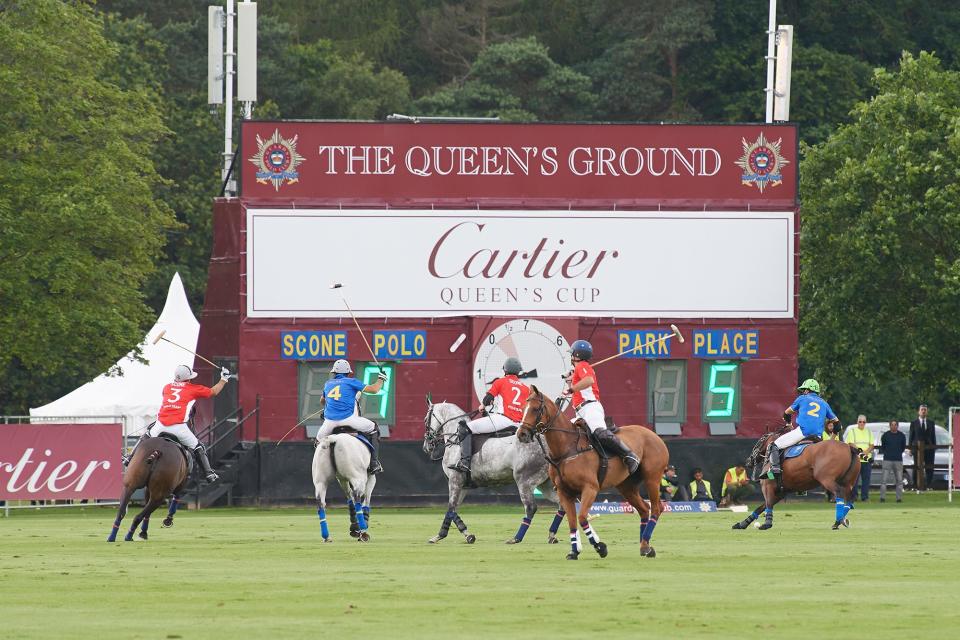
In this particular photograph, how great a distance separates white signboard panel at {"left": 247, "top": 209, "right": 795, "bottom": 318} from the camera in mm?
36250

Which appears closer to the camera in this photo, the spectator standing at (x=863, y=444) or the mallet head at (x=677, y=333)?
the mallet head at (x=677, y=333)

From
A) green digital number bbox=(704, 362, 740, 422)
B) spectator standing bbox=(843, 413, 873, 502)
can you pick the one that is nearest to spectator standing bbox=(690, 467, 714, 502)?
green digital number bbox=(704, 362, 740, 422)

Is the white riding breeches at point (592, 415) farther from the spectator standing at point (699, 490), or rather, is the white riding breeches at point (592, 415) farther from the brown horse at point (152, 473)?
the spectator standing at point (699, 490)

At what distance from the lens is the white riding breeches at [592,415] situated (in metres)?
22.2

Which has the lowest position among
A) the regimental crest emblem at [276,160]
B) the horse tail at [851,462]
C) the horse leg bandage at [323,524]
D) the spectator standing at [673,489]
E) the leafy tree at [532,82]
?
the spectator standing at [673,489]

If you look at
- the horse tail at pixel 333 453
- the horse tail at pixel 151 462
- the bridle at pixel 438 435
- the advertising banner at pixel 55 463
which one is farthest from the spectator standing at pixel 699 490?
the horse tail at pixel 151 462

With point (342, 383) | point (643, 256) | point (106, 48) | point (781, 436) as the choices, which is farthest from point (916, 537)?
point (106, 48)

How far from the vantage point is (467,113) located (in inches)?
2943

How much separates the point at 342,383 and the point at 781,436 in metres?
6.35

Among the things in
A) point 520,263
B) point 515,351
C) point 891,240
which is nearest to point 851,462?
point 515,351

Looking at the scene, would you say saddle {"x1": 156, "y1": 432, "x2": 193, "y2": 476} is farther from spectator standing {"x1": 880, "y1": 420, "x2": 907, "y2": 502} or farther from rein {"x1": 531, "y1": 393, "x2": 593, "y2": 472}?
spectator standing {"x1": 880, "y1": 420, "x2": 907, "y2": 502}

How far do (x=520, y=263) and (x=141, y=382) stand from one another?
536 inches

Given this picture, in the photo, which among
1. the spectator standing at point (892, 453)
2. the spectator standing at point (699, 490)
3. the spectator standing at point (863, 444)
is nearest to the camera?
the spectator standing at point (699, 490)

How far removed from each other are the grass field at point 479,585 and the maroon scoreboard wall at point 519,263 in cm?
870
